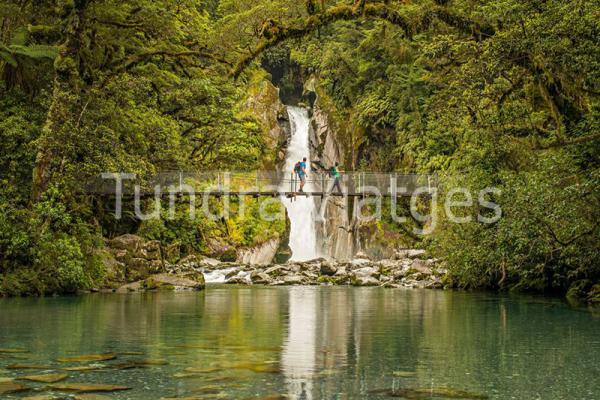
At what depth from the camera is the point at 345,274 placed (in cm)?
2511

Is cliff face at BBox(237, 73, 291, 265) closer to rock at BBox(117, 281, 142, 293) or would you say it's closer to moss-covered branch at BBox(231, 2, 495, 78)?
rock at BBox(117, 281, 142, 293)

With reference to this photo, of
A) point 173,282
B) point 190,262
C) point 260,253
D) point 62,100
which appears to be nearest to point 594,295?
point 173,282

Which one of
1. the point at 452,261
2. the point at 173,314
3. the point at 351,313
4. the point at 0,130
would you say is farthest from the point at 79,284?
the point at 452,261

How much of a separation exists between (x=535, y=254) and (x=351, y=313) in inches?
169

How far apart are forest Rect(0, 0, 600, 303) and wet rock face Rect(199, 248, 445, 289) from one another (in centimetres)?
198

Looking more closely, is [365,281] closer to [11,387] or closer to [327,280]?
[327,280]

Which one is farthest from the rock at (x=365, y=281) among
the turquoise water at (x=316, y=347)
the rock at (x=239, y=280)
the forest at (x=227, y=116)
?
the turquoise water at (x=316, y=347)

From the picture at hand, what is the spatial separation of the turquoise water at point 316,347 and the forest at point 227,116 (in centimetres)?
204

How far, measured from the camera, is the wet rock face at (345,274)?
23.2 m

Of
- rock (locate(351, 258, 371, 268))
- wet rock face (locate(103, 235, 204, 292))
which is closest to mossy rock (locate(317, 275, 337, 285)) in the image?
rock (locate(351, 258, 371, 268))

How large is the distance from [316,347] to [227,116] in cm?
1782

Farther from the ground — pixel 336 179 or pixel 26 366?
pixel 336 179

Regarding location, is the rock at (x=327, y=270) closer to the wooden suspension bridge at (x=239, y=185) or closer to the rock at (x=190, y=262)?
the wooden suspension bridge at (x=239, y=185)

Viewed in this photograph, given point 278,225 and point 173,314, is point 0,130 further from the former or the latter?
point 278,225
